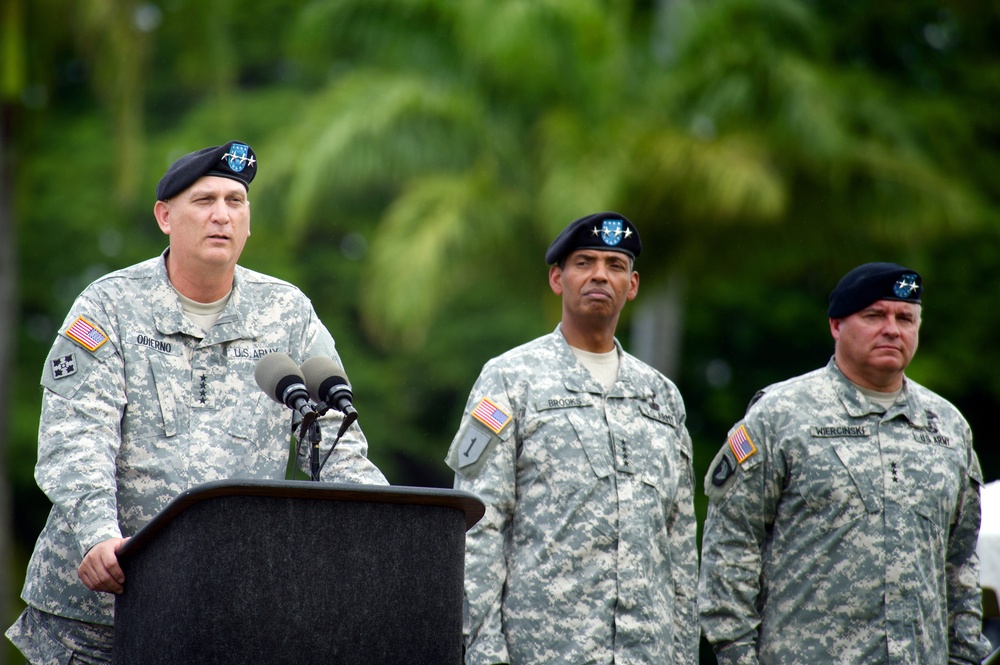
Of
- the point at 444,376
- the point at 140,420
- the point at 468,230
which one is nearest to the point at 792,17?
the point at 468,230

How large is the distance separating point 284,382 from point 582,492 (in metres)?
1.52

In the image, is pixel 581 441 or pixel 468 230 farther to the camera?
pixel 468 230

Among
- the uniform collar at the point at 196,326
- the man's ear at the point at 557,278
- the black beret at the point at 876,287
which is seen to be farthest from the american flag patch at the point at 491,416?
the black beret at the point at 876,287

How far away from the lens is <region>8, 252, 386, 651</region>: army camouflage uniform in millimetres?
3555

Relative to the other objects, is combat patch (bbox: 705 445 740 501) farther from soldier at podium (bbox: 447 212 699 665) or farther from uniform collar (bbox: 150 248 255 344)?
uniform collar (bbox: 150 248 255 344)

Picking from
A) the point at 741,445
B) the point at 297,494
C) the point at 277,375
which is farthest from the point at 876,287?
the point at 297,494

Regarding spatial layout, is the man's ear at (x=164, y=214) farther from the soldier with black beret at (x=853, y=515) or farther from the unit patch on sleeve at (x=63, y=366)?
the soldier with black beret at (x=853, y=515)

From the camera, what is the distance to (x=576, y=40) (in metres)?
16.3

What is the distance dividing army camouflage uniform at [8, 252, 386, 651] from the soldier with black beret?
1659 millimetres

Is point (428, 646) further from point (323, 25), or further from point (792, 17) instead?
point (792, 17)

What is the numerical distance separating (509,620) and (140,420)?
1.41 meters

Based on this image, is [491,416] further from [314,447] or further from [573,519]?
[314,447]

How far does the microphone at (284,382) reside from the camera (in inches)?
126

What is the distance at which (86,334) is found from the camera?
368cm
